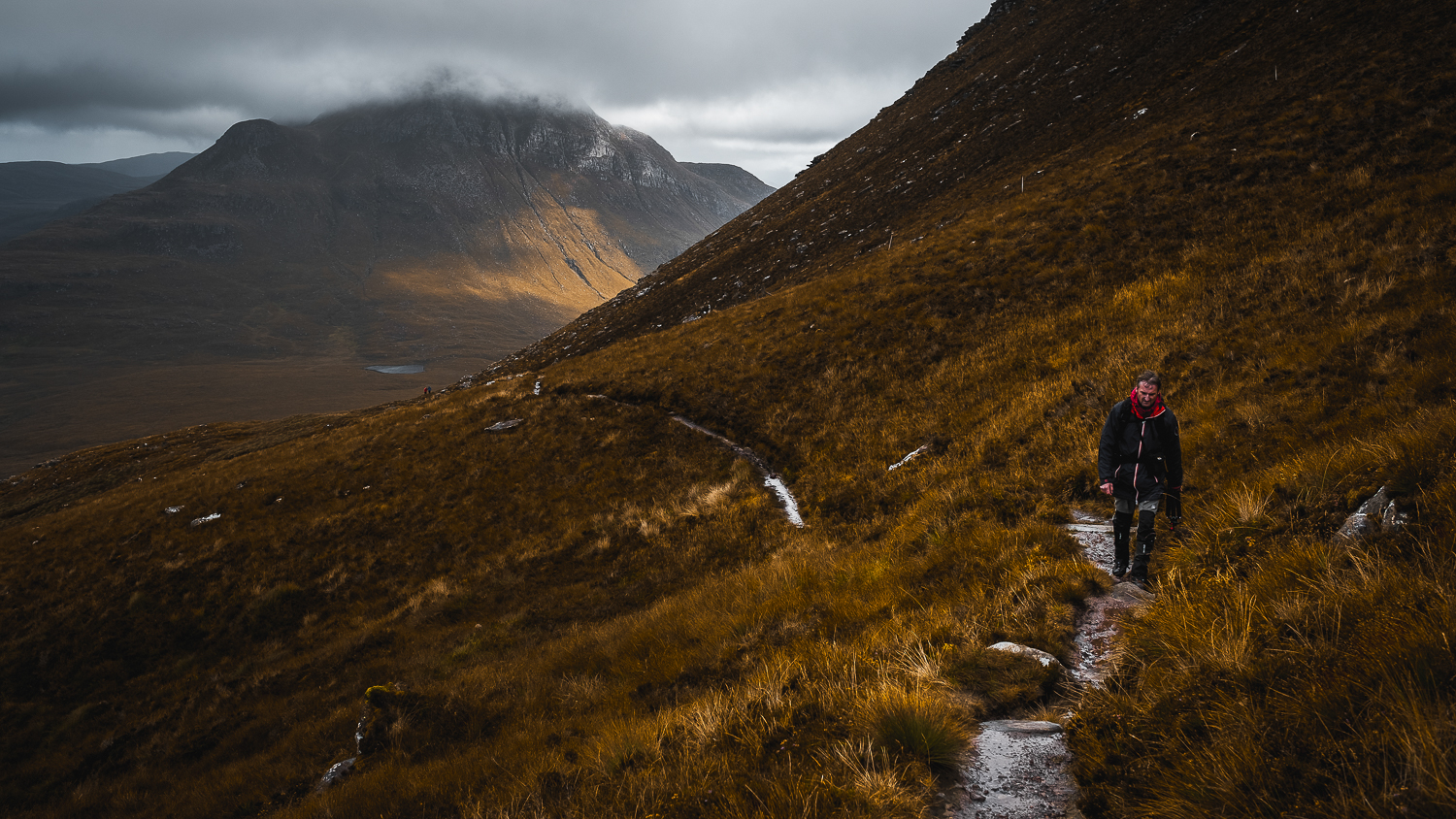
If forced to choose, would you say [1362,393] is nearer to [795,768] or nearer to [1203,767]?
[1203,767]

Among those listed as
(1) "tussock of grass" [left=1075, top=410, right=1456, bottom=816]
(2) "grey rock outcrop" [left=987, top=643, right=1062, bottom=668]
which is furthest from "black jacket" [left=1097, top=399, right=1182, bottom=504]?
(2) "grey rock outcrop" [left=987, top=643, right=1062, bottom=668]

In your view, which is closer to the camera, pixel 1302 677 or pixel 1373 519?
pixel 1302 677

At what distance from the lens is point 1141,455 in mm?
7316

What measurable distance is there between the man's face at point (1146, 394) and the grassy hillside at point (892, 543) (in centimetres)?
148

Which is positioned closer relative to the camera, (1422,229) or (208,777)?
(208,777)

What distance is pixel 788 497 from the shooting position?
55.0 ft

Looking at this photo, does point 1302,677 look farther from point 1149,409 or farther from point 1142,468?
point 1149,409

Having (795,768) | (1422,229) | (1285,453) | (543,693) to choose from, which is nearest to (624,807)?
(795,768)

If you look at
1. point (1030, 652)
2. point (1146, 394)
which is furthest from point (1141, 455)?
point (1030, 652)

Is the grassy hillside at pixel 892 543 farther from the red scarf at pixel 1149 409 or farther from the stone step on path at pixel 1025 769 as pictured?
the red scarf at pixel 1149 409

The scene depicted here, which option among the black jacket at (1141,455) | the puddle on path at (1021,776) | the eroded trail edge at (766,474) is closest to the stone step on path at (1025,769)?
the puddle on path at (1021,776)

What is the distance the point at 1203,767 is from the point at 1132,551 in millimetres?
5576

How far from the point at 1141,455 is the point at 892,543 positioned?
4.51 metres

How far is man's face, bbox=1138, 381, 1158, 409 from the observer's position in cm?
→ 715
